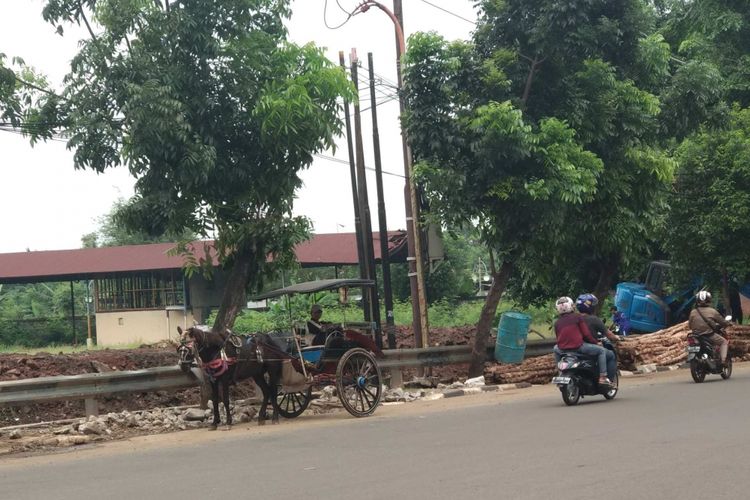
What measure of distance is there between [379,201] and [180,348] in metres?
10.7

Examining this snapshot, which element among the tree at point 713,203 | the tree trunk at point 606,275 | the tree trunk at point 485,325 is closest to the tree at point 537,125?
the tree trunk at point 485,325

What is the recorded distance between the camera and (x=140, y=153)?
1547 centimetres

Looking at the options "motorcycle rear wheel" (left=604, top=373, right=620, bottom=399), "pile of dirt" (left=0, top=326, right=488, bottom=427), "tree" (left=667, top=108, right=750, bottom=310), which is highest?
"tree" (left=667, top=108, right=750, bottom=310)

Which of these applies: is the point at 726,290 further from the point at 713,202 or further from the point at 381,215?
the point at 381,215

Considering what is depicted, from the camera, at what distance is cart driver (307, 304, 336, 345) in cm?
1577

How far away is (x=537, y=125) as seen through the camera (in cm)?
2091

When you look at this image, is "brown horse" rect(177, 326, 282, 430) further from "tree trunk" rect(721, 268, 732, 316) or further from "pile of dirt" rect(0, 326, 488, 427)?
"tree trunk" rect(721, 268, 732, 316)

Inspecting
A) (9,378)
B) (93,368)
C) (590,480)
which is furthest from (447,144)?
(590,480)

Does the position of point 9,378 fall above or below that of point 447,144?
below

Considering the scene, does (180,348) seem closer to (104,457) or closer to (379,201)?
(104,457)

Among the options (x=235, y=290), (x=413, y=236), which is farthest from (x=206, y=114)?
(x=413, y=236)

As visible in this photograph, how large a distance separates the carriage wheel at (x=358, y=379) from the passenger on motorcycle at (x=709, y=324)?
6207mm

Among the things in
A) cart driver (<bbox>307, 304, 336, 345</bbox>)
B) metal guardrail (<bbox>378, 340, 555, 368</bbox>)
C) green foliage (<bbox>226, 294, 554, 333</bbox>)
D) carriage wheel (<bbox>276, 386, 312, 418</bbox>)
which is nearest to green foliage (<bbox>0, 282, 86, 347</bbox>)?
green foliage (<bbox>226, 294, 554, 333</bbox>)

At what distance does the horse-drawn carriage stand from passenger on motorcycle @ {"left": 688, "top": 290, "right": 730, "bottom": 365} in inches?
236
